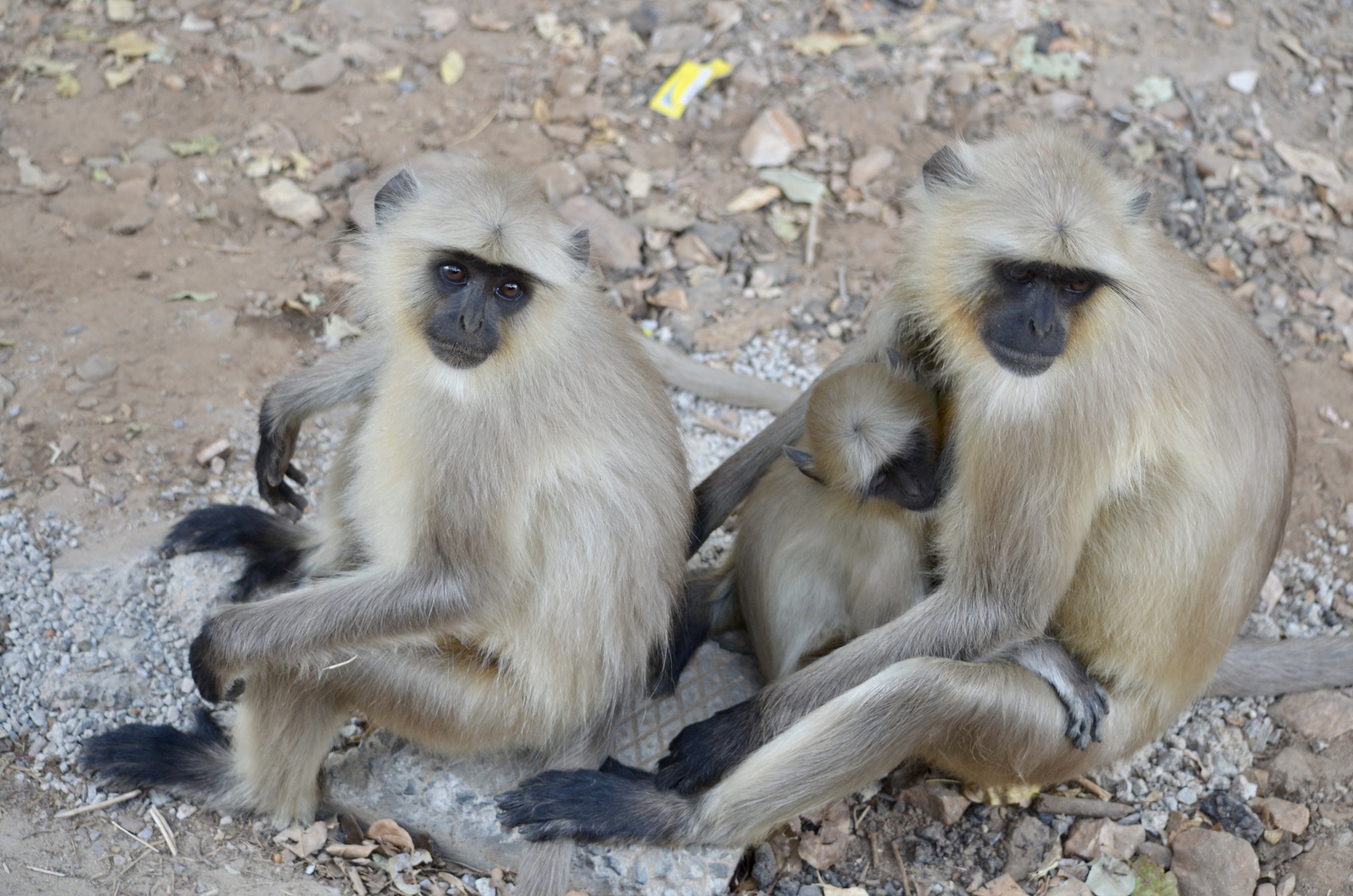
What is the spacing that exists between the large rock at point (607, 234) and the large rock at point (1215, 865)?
3.05m

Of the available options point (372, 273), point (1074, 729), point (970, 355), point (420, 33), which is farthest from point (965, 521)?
point (420, 33)

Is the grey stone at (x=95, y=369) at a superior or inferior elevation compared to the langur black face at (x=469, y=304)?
inferior

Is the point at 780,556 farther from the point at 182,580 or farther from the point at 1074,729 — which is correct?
the point at 182,580

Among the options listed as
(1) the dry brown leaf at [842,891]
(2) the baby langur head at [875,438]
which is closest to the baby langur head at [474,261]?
(2) the baby langur head at [875,438]

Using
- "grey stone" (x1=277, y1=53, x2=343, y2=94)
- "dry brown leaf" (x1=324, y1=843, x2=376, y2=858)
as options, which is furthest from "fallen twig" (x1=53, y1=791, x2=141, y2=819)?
"grey stone" (x1=277, y1=53, x2=343, y2=94)

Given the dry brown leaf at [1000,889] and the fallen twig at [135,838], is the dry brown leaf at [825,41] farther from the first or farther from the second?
the fallen twig at [135,838]

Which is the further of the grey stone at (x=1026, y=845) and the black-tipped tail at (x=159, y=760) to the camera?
the grey stone at (x=1026, y=845)

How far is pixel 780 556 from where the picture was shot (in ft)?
11.1

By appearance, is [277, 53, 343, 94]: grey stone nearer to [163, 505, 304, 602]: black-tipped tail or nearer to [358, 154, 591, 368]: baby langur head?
[163, 505, 304, 602]: black-tipped tail

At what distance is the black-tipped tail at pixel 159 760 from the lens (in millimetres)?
3264

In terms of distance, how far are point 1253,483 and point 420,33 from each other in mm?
4643

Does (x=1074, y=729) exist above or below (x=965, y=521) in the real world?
below

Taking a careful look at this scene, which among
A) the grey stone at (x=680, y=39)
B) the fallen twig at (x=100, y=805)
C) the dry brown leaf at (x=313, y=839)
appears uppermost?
the grey stone at (x=680, y=39)

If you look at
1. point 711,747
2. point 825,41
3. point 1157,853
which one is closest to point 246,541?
point 711,747
